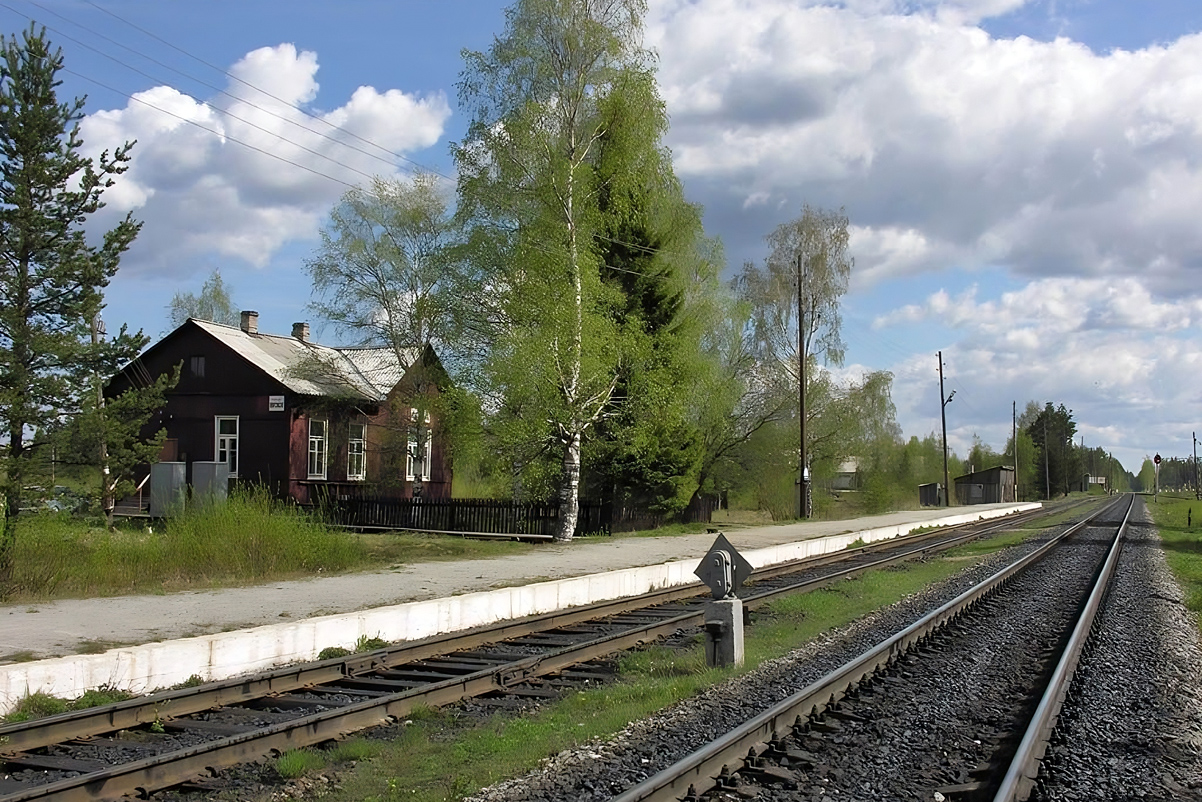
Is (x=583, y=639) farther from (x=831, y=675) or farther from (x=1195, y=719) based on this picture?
(x=1195, y=719)

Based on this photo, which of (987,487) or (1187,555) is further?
(987,487)

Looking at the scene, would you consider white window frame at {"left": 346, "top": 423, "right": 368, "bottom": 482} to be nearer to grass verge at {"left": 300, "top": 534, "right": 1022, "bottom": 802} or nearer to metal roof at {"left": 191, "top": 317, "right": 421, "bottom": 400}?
metal roof at {"left": 191, "top": 317, "right": 421, "bottom": 400}

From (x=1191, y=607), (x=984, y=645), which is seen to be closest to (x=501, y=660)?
(x=984, y=645)

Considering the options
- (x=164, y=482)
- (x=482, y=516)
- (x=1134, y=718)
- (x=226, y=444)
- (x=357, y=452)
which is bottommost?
(x=1134, y=718)

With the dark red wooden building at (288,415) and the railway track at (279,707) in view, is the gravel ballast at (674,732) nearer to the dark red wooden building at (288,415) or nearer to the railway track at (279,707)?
the railway track at (279,707)

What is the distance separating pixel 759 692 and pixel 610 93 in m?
20.3

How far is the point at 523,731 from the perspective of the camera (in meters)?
7.37

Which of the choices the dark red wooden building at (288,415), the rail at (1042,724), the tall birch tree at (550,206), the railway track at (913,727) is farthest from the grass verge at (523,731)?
the dark red wooden building at (288,415)

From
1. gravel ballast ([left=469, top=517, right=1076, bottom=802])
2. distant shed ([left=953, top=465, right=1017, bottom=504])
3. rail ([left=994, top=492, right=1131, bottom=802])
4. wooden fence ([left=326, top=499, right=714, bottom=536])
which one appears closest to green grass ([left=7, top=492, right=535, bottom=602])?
gravel ballast ([left=469, top=517, right=1076, bottom=802])

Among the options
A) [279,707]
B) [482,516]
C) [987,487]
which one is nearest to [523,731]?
[279,707]

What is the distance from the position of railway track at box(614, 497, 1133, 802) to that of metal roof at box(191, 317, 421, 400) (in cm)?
2563

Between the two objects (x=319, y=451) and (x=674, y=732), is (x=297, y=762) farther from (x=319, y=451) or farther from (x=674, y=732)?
(x=319, y=451)

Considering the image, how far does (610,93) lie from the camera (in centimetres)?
2639

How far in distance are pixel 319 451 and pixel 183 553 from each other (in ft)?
66.6
